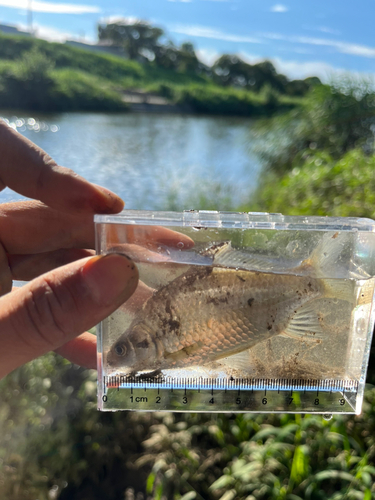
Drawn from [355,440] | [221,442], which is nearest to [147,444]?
[221,442]

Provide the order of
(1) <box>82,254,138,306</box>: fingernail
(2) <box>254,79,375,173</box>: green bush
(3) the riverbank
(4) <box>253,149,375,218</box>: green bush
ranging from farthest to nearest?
1. (3) the riverbank
2. (2) <box>254,79,375,173</box>: green bush
3. (4) <box>253,149,375,218</box>: green bush
4. (1) <box>82,254,138,306</box>: fingernail

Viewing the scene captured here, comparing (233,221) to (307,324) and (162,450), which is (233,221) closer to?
(307,324)

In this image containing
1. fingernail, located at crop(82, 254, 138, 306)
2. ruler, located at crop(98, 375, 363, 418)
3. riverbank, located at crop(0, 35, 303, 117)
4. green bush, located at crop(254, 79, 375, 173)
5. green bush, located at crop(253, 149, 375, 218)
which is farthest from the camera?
riverbank, located at crop(0, 35, 303, 117)

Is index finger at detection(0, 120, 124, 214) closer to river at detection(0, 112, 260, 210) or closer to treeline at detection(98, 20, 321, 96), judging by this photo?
river at detection(0, 112, 260, 210)

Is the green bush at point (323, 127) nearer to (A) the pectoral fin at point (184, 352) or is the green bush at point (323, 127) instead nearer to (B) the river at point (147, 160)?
(B) the river at point (147, 160)

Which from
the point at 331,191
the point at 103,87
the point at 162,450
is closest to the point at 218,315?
the point at 162,450

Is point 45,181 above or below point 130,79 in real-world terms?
below

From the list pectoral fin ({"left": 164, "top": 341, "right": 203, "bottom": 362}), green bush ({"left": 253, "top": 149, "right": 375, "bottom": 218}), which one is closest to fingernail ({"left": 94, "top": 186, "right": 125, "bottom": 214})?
pectoral fin ({"left": 164, "top": 341, "right": 203, "bottom": 362})
